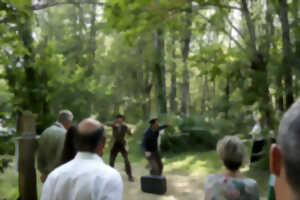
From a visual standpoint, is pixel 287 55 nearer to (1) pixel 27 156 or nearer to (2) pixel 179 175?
(2) pixel 179 175

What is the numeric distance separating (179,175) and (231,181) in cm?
846

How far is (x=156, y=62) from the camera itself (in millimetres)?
18281

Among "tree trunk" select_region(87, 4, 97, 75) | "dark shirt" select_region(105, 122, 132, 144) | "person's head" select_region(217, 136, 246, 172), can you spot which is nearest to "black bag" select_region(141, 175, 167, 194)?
"dark shirt" select_region(105, 122, 132, 144)

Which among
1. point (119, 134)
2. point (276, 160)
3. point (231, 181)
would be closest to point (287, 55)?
point (119, 134)

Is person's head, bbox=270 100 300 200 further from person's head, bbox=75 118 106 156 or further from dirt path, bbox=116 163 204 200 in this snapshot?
dirt path, bbox=116 163 204 200

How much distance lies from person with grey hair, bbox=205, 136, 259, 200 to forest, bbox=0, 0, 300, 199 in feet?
8.85

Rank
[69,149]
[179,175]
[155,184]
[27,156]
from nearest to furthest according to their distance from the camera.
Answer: [69,149], [27,156], [155,184], [179,175]

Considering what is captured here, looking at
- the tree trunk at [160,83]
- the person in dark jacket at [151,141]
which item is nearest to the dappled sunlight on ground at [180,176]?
the person in dark jacket at [151,141]

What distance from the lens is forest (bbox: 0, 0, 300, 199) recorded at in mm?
7977

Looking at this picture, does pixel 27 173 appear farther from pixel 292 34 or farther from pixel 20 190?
pixel 292 34

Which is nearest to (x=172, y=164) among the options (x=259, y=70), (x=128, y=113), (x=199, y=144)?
(x=199, y=144)

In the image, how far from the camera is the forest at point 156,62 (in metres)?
7.98

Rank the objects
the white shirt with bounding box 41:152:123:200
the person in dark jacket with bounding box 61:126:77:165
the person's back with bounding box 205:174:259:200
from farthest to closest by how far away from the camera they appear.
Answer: the person in dark jacket with bounding box 61:126:77:165 → the person's back with bounding box 205:174:259:200 → the white shirt with bounding box 41:152:123:200

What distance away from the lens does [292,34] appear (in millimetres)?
8734
